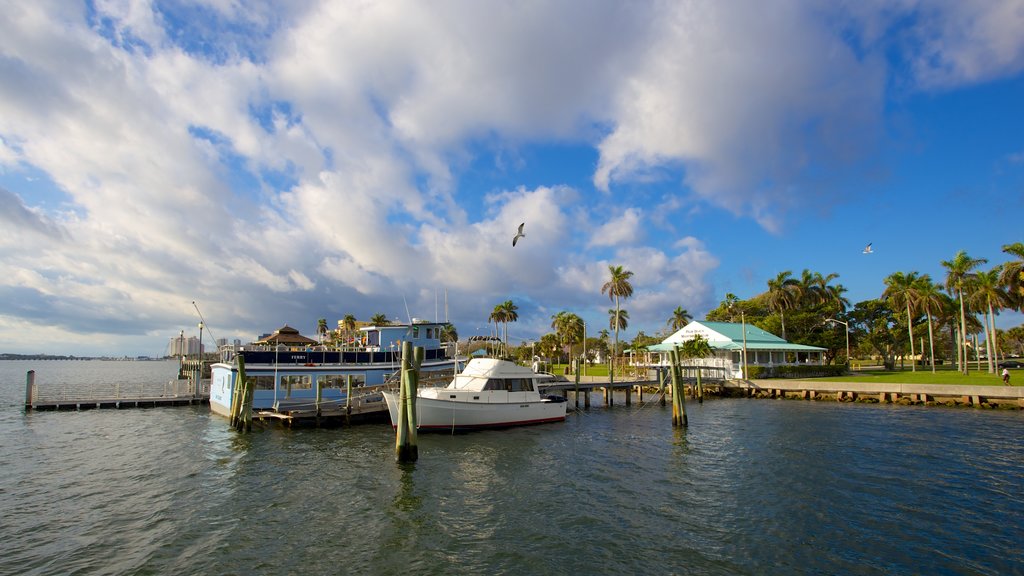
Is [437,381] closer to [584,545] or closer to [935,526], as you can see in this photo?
[584,545]

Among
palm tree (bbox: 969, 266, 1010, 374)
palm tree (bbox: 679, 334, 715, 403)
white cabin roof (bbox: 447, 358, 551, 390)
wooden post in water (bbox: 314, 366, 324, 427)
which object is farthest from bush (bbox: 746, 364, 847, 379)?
wooden post in water (bbox: 314, 366, 324, 427)

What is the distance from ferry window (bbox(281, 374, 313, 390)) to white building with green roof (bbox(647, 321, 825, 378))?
40816 millimetres

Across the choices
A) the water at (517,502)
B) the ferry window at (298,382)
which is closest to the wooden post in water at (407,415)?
the water at (517,502)

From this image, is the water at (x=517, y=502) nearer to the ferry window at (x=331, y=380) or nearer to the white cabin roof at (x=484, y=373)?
the white cabin roof at (x=484, y=373)

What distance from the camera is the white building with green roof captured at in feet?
204

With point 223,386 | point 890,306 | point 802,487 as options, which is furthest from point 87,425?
point 890,306

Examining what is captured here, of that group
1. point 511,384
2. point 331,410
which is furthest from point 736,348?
point 331,410

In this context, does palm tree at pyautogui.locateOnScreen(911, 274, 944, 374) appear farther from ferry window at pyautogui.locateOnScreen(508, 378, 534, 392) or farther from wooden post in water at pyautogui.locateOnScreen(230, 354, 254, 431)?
wooden post in water at pyautogui.locateOnScreen(230, 354, 254, 431)

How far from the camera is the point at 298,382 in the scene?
34.9m

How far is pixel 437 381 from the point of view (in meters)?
35.9

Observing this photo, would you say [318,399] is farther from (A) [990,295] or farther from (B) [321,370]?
(A) [990,295]

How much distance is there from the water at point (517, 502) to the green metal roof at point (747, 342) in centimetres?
3224

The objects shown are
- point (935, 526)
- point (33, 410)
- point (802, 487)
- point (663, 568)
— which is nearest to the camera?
point (663, 568)

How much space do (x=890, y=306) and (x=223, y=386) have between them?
96.7 meters
